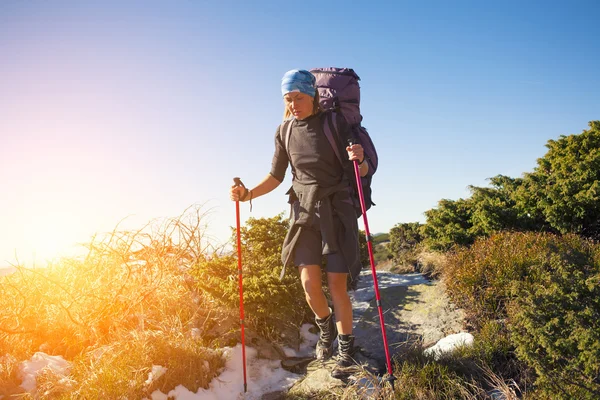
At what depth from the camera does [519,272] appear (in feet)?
17.0

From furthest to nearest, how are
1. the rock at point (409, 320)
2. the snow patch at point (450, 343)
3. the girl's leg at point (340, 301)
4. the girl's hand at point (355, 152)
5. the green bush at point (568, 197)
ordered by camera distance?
1. the green bush at point (568, 197)
2. the rock at point (409, 320)
3. the snow patch at point (450, 343)
4. the girl's leg at point (340, 301)
5. the girl's hand at point (355, 152)

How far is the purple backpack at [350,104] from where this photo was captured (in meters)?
3.96

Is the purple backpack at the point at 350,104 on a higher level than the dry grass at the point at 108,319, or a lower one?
higher

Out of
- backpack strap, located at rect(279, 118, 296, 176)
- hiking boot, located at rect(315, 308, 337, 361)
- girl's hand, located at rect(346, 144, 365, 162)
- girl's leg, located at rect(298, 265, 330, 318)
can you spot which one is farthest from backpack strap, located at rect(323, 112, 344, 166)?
hiking boot, located at rect(315, 308, 337, 361)

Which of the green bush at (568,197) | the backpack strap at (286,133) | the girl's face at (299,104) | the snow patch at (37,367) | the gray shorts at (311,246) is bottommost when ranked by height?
the snow patch at (37,367)

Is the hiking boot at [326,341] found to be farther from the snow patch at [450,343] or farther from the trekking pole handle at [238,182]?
the trekking pole handle at [238,182]

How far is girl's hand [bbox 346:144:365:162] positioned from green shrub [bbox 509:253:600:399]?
2.14 m

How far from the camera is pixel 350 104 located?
13.2ft

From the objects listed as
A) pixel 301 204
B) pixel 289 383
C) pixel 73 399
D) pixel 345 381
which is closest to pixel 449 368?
pixel 345 381

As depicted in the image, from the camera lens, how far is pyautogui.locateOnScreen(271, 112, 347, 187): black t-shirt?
3.91 metres

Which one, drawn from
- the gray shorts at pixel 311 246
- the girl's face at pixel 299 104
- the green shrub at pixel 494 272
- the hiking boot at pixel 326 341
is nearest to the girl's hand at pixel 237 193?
the gray shorts at pixel 311 246

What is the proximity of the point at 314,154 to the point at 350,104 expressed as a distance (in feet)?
1.99

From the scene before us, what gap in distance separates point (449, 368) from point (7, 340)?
451 centimetres

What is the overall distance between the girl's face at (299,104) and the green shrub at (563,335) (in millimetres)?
2757
